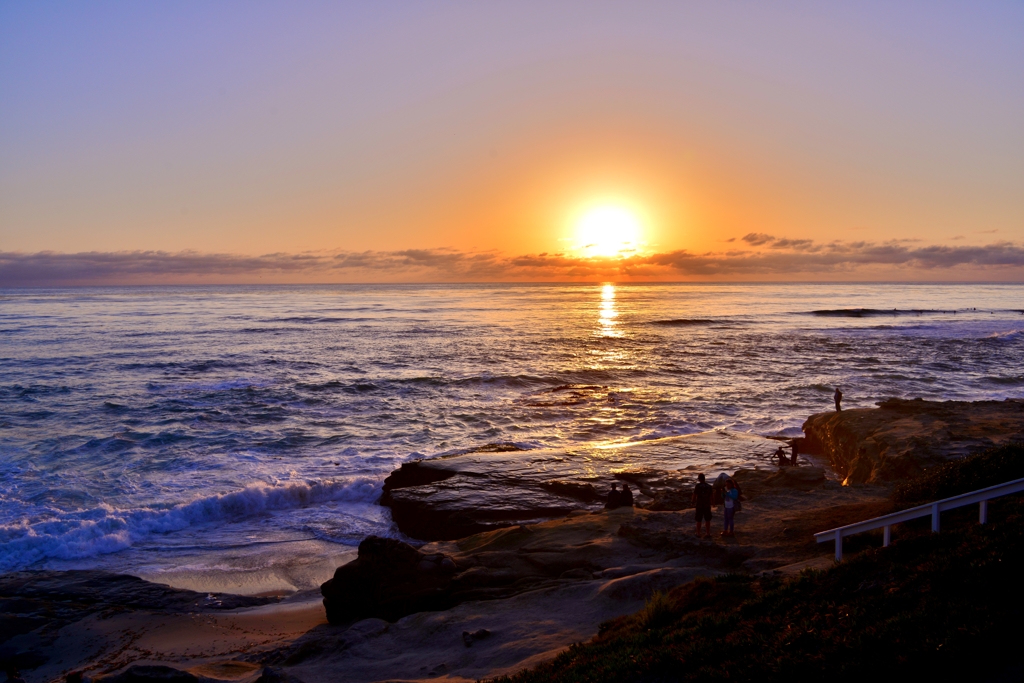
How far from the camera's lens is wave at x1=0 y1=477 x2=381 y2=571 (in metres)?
17.2

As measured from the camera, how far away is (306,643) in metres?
11.7

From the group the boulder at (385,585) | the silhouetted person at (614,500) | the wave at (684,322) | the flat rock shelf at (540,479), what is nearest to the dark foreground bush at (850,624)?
the boulder at (385,585)

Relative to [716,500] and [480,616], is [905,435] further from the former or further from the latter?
[480,616]

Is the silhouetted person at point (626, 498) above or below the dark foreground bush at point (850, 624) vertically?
below

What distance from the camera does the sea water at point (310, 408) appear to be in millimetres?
18312

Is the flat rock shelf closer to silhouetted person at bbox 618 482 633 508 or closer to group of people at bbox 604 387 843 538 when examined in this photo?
silhouetted person at bbox 618 482 633 508

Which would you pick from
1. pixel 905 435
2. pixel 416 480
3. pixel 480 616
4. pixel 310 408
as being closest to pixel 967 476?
pixel 905 435

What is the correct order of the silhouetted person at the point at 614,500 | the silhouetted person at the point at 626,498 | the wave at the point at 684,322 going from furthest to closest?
the wave at the point at 684,322 < the silhouetted person at the point at 626,498 < the silhouetted person at the point at 614,500

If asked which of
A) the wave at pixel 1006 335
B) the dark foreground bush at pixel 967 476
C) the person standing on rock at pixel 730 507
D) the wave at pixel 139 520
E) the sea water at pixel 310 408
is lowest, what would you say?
the wave at pixel 139 520

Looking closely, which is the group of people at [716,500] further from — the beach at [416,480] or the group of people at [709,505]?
the beach at [416,480]

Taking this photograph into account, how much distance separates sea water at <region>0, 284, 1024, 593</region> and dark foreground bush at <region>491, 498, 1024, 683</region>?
991 centimetres

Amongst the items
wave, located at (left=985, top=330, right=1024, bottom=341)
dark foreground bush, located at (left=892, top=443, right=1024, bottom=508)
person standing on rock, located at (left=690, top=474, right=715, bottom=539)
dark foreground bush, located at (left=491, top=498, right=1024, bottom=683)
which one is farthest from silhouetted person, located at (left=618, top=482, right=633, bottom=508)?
wave, located at (left=985, top=330, right=1024, bottom=341)

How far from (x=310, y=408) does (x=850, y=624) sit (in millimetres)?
30211

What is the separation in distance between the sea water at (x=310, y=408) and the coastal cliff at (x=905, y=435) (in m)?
4.91
